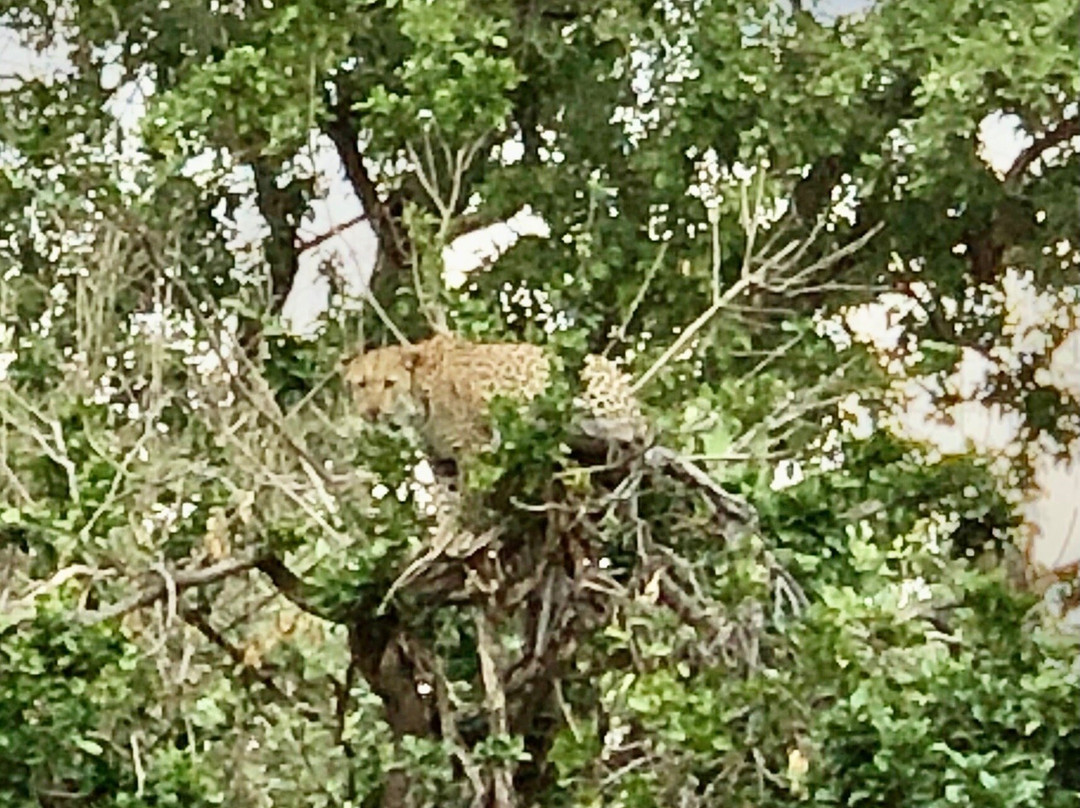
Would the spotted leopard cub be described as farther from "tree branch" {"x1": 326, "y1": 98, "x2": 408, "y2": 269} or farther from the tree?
"tree branch" {"x1": 326, "y1": 98, "x2": 408, "y2": 269}

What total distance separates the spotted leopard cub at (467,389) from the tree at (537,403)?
1.0 inches

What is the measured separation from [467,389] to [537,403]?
0.09m

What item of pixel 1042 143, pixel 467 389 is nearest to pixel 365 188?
pixel 467 389

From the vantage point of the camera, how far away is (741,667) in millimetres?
1285

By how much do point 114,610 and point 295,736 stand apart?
7.5 inches

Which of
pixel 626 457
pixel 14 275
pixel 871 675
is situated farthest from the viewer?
pixel 14 275

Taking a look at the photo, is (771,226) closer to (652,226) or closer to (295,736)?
(652,226)

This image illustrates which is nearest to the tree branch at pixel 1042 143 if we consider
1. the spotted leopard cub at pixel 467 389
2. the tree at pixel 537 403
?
the tree at pixel 537 403

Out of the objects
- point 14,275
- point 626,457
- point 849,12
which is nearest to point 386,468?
point 626,457

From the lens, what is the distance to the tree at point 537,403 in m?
1.33

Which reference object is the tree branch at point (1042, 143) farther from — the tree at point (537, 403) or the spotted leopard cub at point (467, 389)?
the spotted leopard cub at point (467, 389)

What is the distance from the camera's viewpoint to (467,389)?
1.38m

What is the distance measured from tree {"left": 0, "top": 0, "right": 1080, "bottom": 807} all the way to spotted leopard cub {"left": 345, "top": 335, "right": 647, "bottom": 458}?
0.03 m

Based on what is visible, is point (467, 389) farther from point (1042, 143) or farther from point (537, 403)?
point (1042, 143)
